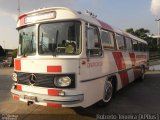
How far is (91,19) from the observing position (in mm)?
7273

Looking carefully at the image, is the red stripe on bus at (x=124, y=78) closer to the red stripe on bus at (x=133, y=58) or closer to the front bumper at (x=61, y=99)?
the red stripe on bus at (x=133, y=58)

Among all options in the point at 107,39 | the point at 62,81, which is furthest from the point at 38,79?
the point at 107,39

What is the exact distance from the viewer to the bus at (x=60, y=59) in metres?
6.38

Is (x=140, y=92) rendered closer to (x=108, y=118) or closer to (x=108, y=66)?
(x=108, y=66)

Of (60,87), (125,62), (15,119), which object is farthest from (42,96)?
(125,62)

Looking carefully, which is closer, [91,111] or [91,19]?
[91,19]

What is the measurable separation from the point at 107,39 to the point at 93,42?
1.44 m

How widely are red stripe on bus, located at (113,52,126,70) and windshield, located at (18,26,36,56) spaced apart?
3183mm

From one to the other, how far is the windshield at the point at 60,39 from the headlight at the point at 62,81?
646 millimetres

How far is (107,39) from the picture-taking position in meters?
8.49

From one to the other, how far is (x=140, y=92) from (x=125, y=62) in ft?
5.16

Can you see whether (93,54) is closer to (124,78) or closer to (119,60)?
(119,60)

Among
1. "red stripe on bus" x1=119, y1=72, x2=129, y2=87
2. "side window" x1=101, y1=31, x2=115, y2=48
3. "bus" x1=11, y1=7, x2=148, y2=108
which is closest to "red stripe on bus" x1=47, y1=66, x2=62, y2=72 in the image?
"bus" x1=11, y1=7, x2=148, y2=108

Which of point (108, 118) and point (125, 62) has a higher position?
point (125, 62)
